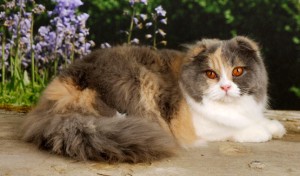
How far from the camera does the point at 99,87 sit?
8.41 feet

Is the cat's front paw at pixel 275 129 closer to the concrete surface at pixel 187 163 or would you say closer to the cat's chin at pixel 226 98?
the concrete surface at pixel 187 163

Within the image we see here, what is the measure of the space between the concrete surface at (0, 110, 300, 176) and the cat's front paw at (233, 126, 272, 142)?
39mm

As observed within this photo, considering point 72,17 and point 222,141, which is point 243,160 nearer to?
point 222,141

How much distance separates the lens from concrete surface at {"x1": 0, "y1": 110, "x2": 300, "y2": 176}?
219 cm

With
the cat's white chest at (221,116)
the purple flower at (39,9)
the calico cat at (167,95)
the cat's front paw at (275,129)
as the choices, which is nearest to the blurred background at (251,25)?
the purple flower at (39,9)

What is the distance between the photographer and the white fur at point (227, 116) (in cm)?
260

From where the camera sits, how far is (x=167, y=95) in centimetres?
265

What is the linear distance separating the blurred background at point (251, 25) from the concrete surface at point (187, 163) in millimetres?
1147

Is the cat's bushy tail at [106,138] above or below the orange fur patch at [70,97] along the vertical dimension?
below

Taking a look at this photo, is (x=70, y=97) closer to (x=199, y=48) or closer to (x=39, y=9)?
(x=199, y=48)

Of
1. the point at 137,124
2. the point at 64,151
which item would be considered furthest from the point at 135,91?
the point at 64,151

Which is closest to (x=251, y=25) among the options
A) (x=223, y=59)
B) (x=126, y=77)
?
(x=223, y=59)

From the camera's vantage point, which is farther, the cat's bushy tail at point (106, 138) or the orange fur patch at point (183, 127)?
the orange fur patch at point (183, 127)

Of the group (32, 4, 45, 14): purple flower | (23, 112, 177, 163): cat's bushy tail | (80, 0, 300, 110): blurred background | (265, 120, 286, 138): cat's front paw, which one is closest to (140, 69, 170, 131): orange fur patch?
(23, 112, 177, 163): cat's bushy tail
